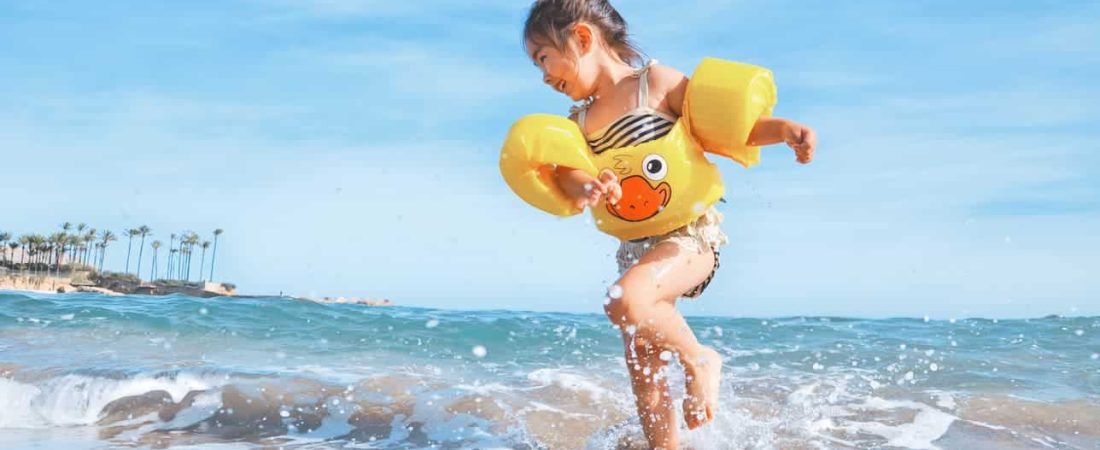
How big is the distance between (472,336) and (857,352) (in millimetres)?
3546

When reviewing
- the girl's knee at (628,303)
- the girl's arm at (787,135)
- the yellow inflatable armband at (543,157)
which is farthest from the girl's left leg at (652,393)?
the girl's arm at (787,135)

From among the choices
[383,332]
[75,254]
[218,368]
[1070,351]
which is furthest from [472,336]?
[75,254]

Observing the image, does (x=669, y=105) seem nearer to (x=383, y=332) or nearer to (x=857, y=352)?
(x=857, y=352)

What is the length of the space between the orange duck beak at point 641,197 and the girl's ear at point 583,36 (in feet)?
1.87

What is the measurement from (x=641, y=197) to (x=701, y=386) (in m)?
0.79

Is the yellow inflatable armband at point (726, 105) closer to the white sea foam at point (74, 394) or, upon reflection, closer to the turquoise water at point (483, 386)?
the turquoise water at point (483, 386)

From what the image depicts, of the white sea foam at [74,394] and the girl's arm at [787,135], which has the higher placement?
the girl's arm at [787,135]

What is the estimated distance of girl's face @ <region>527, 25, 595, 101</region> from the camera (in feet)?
13.0

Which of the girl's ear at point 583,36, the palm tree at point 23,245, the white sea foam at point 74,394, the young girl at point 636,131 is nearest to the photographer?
the young girl at point 636,131

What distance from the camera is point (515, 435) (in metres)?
5.21

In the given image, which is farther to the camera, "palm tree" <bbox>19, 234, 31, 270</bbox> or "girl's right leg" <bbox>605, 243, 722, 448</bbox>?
"palm tree" <bbox>19, 234, 31, 270</bbox>

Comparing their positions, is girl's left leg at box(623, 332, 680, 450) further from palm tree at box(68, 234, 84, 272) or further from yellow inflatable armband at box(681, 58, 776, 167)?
palm tree at box(68, 234, 84, 272)

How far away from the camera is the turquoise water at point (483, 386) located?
526 cm

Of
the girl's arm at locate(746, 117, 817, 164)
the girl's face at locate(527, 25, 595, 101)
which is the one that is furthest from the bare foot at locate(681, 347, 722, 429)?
the girl's face at locate(527, 25, 595, 101)
